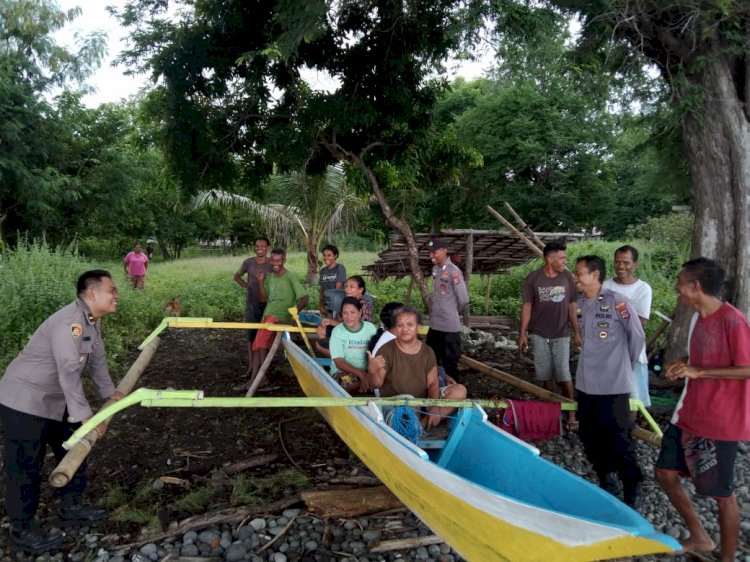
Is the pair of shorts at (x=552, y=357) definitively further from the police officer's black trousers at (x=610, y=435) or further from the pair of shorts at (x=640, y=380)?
the police officer's black trousers at (x=610, y=435)

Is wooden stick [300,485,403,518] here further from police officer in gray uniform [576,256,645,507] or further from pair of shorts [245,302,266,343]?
pair of shorts [245,302,266,343]

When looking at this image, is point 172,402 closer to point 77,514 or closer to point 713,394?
point 77,514

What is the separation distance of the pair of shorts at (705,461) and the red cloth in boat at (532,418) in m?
0.78

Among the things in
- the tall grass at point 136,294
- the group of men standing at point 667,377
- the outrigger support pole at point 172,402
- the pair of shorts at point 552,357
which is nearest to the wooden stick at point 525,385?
the pair of shorts at point 552,357

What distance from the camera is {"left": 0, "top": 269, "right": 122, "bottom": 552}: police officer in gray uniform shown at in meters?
2.93

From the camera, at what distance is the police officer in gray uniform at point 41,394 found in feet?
9.62

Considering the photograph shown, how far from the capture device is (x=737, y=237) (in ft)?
16.6

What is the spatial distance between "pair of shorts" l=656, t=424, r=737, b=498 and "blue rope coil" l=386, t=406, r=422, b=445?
1493 millimetres

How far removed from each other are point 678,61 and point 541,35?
1490 mm

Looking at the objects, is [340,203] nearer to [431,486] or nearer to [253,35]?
[253,35]

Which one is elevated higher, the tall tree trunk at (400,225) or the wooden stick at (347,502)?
the tall tree trunk at (400,225)

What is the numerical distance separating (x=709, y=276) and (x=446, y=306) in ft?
8.88

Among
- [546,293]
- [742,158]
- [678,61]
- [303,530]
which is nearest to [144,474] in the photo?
[303,530]

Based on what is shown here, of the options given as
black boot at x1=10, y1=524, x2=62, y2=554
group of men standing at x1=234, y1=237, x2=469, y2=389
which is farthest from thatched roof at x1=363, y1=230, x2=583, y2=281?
black boot at x1=10, y1=524, x2=62, y2=554
